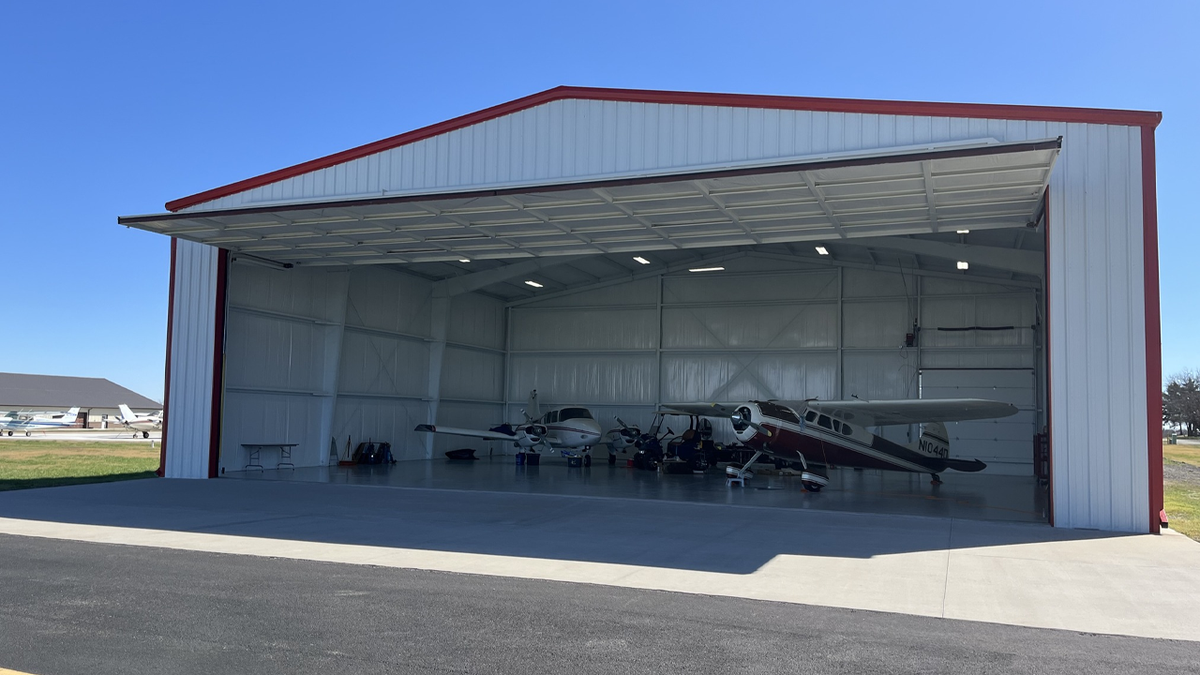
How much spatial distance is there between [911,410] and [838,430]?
5.09 ft

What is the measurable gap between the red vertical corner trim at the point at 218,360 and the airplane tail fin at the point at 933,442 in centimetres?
1504

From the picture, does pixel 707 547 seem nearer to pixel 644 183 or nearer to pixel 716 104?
pixel 644 183

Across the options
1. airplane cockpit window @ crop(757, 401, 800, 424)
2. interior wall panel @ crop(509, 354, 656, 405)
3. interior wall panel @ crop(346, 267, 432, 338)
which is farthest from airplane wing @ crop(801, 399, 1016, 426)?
interior wall panel @ crop(346, 267, 432, 338)

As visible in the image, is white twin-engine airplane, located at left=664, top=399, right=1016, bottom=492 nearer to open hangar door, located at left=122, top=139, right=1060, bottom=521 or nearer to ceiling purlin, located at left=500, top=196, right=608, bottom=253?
open hangar door, located at left=122, top=139, right=1060, bottom=521

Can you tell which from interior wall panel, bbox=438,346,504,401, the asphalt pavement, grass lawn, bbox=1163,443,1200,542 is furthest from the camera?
interior wall panel, bbox=438,346,504,401

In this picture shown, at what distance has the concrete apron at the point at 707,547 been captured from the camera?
21.3 feet

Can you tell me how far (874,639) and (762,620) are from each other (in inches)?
30.0

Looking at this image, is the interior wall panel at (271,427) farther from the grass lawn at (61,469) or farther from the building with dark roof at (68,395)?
the building with dark roof at (68,395)

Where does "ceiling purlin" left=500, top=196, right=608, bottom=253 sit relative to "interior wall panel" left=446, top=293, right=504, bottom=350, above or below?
above

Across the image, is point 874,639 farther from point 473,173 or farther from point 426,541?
point 473,173

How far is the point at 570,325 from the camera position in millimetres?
28453

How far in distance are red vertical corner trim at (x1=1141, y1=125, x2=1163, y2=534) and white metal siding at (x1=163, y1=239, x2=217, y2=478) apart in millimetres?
15803

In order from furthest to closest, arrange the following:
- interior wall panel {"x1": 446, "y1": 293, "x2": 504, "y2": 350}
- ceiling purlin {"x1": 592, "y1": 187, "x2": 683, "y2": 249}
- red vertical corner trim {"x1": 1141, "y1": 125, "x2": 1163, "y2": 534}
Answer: interior wall panel {"x1": 446, "y1": 293, "x2": 504, "y2": 350} < ceiling purlin {"x1": 592, "y1": 187, "x2": 683, "y2": 249} < red vertical corner trim {"x1": 1141, "y1": 125, "x2": 1163, "y2": 534}

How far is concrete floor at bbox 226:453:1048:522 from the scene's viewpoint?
1362 cm
